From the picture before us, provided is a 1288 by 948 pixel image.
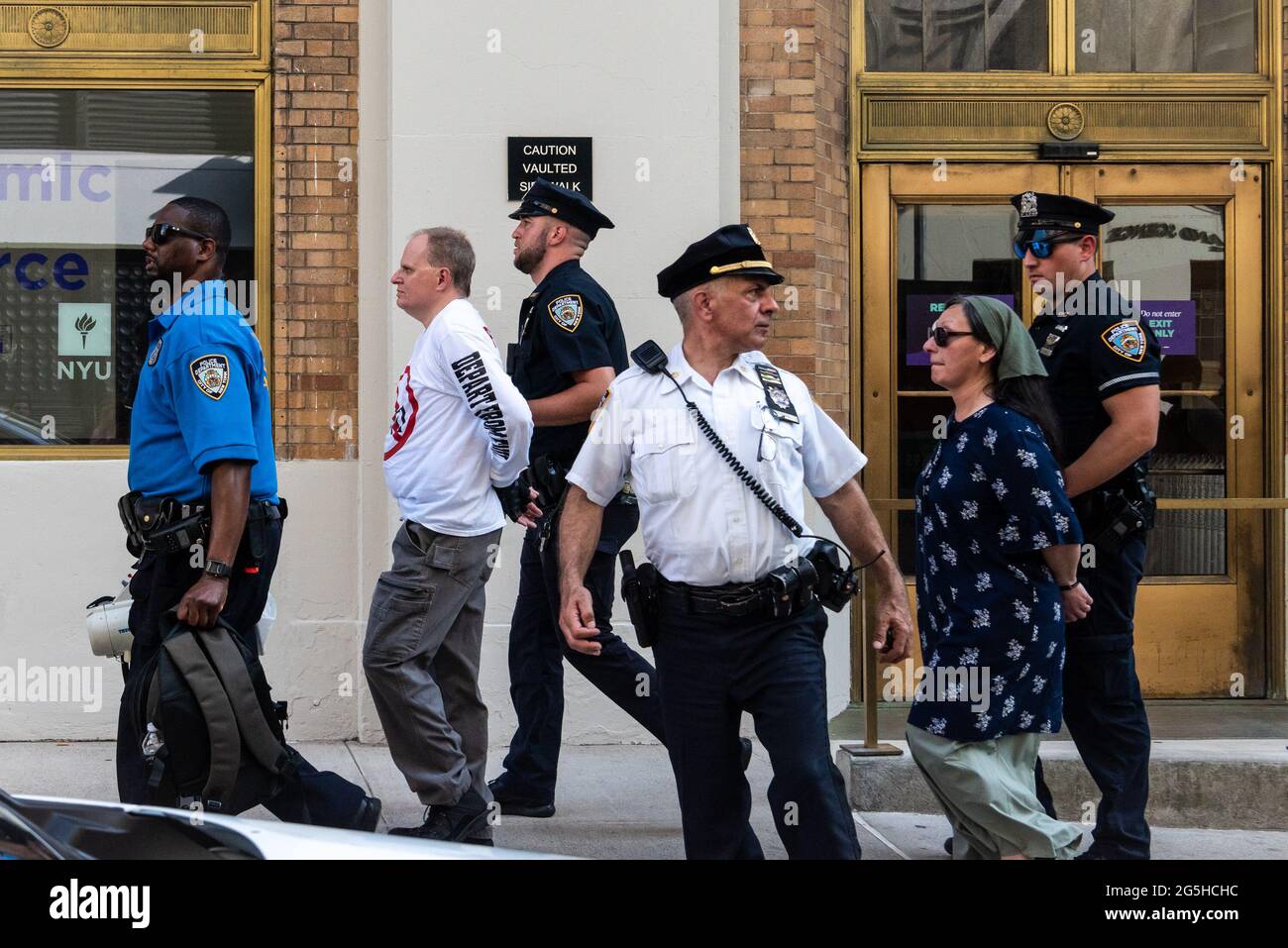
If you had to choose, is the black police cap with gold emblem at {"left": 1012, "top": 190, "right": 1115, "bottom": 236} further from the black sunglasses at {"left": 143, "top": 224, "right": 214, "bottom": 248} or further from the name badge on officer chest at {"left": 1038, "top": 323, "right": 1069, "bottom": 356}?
the black sunglasses at {"left": 143, "top": 224, "right": 214, "bottom": 248}

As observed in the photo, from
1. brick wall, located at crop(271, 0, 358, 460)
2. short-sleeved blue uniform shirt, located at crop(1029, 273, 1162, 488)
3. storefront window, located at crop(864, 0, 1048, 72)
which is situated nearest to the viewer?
short-sleeved blue uniform shirt, located at crop(1029, 273, 1162, 488)

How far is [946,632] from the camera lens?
4664 millimetres

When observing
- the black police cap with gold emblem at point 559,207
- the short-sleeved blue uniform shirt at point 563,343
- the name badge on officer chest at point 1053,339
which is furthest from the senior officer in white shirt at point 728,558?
the black police cap with gold emblem at point 559,207

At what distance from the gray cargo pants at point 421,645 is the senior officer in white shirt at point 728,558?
0.86 meters

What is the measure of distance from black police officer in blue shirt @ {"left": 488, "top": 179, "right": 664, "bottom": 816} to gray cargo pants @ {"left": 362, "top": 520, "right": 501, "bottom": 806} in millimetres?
453

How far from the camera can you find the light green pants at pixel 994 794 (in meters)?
4.50

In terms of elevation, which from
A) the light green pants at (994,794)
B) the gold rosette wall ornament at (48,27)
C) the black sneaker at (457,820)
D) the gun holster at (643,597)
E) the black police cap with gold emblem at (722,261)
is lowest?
the black sneaker at (457,820)

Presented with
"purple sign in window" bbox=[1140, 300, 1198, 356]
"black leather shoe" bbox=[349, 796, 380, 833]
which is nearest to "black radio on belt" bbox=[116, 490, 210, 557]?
"black leather shoe" bbox=[349, 796, 380, 833]

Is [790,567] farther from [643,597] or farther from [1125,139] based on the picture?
[1125,139]

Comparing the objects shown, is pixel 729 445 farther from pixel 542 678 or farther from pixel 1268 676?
pixel 1268 676

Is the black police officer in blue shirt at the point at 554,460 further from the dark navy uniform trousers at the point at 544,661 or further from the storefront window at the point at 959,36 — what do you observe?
→ the storefront window at the point at 959,36

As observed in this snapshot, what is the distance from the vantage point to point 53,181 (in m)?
7.54

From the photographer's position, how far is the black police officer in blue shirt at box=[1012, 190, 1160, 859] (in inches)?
202
